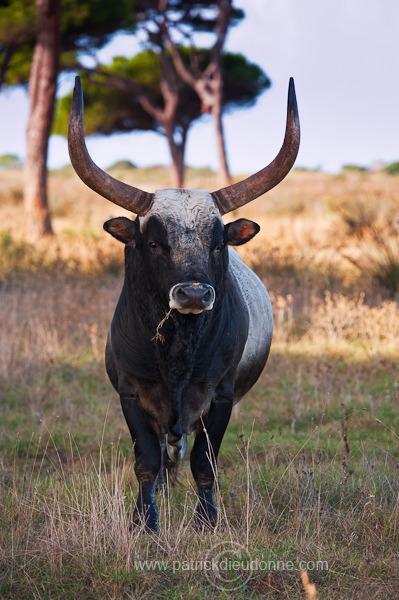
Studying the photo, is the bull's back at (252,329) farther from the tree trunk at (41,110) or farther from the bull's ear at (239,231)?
the tree trunk at (41,110)

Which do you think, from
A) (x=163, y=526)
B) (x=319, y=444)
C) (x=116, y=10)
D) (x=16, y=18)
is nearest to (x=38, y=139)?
(x=16, y=18)

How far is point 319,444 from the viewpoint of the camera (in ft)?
18.9

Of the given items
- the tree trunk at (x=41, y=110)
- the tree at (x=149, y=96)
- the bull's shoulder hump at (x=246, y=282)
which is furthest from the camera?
the tree at (x=149, y=96)

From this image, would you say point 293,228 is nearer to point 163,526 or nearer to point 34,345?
point 34,345

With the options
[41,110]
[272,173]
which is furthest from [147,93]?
[272,173]

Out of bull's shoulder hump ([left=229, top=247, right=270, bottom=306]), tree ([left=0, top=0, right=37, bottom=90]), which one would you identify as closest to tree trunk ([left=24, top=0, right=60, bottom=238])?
tree ([left=0, top=0, right=37, bottom=90])

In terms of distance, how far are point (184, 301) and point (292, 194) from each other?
2163 centimetres

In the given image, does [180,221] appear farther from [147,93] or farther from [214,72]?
[147,93]

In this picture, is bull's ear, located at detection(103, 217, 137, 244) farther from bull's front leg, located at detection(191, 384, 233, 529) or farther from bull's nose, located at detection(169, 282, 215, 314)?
bull's front leg, located at detection(191, 384, 233, 529)

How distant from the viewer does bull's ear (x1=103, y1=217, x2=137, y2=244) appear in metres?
4.12

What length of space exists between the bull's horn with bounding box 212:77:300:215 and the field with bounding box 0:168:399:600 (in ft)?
4.60

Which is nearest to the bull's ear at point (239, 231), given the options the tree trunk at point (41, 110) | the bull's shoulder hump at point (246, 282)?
the bull's shoulder hump at point (246, 282)

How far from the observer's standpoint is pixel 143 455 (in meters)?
4.27

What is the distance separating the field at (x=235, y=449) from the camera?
11.3ft
